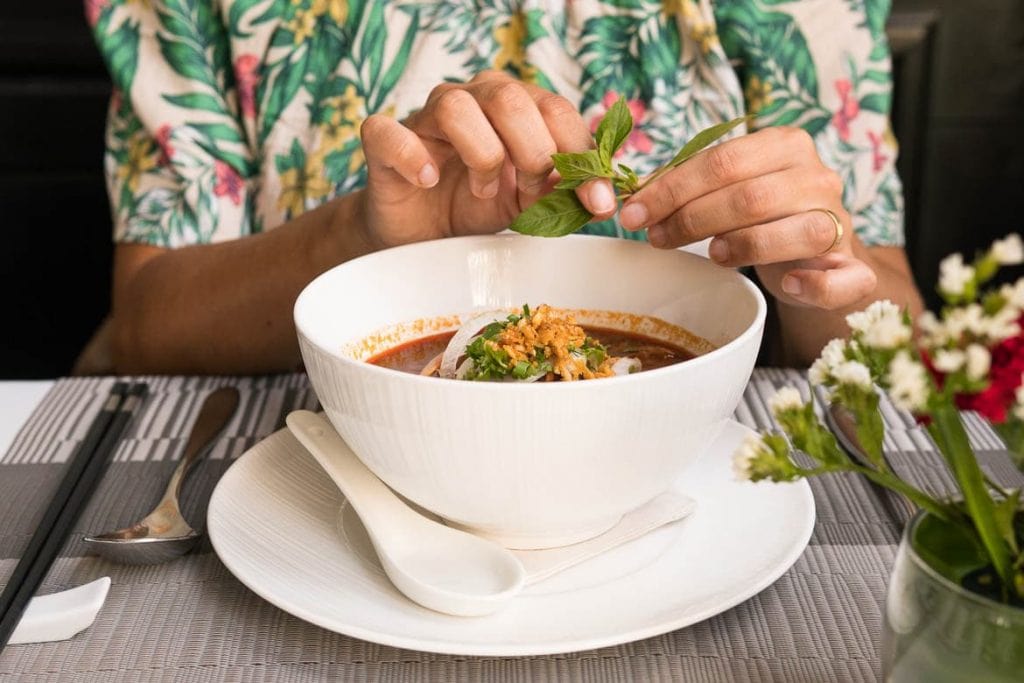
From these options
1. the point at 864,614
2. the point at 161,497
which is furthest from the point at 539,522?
the point at 161,497

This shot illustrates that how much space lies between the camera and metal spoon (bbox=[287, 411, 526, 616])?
27.1 inches

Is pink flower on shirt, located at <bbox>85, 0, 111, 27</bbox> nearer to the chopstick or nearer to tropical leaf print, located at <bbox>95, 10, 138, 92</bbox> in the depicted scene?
tropical leaf print, located at <bbox>95, 10, 138, 92</bbox>

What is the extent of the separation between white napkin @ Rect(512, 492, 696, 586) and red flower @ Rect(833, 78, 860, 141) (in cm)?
98

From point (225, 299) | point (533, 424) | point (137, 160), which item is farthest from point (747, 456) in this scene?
point (137, 160)

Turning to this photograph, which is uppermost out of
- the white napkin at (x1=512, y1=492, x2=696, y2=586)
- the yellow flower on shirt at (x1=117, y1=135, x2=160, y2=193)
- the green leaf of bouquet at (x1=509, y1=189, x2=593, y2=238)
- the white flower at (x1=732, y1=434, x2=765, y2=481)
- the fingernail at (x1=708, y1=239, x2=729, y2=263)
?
the white flower at (x1=732, y1=434, x2=765, y2=481)

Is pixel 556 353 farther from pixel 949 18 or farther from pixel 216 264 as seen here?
pixel 949 18

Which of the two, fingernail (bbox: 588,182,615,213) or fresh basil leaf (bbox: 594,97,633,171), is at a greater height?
fresh basil leaf (bbox: 594,97,633,171)

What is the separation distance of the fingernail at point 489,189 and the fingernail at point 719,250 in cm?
23

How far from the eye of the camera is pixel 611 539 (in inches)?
30.8

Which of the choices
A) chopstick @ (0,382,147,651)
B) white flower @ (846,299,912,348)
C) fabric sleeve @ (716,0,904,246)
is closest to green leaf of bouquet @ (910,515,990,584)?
white flower @ (846,299,912,348)

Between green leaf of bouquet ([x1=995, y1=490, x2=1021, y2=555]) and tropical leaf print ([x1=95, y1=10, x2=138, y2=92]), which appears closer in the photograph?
green leaf of bouquet ([x1=995, y1=490, x2=1021, y2=555])

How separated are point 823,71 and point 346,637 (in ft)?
4.01

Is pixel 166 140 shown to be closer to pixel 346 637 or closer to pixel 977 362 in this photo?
pixel 346 637

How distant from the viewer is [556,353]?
2.62 feet
